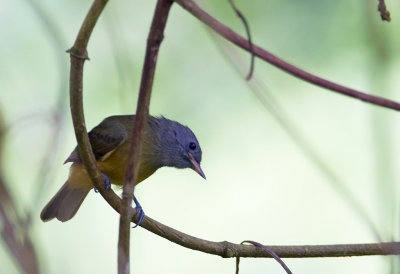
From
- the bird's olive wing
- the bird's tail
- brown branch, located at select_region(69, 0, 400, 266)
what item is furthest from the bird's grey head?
brown branch, located at select_region(69, 0, 400, 266)

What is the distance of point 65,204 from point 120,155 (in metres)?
0.51

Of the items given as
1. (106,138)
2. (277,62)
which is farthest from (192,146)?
(277,62)

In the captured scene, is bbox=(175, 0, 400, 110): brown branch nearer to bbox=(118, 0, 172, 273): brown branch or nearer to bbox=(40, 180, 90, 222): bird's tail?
bbox=(118, 0, 172, 273): brown branch

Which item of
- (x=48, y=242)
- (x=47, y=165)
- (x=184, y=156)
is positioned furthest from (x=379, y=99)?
(x=48, y=242)

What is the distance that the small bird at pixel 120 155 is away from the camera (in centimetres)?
419

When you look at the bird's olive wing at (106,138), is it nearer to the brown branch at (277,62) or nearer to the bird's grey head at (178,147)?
the bird's grey head at (178,147)

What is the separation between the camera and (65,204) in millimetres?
4441

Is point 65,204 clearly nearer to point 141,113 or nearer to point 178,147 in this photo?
point 178,147

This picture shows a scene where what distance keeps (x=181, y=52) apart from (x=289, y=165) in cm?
114

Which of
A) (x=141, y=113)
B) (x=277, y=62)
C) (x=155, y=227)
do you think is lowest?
(x=155, y=227)

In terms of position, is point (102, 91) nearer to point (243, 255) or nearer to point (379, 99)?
point (243, 255)

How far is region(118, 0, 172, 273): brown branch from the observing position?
158cm

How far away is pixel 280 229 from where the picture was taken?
560cm

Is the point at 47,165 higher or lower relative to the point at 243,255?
higher
